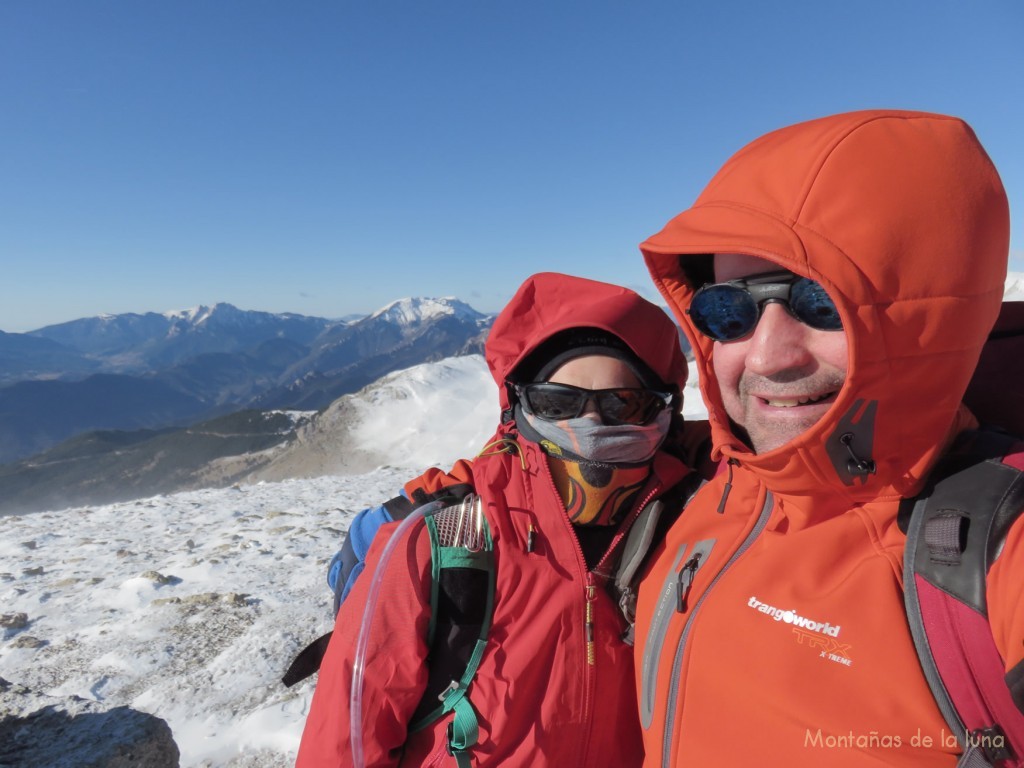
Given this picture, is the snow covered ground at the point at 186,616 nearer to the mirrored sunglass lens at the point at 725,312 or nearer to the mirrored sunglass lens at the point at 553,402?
the mirrored sunglass lens at the point at 553,402

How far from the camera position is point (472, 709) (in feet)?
6.57

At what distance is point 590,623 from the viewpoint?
2.14 meters

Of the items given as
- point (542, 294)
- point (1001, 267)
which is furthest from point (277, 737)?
point (1001, 267)

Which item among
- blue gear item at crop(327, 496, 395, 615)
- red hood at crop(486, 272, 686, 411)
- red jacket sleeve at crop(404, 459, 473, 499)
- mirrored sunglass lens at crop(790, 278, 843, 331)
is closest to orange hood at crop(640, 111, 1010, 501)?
mirrored sunglass lens at crop(790, 278, 843, 331)

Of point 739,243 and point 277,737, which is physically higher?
point 739,243

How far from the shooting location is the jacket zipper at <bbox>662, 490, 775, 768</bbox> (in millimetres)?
1766

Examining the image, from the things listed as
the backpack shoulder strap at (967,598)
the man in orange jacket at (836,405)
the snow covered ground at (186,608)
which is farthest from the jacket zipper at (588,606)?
the snow covered ground at (186,608)

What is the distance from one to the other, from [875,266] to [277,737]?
187 inches

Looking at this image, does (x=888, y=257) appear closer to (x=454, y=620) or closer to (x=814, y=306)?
(x=814, y=306)

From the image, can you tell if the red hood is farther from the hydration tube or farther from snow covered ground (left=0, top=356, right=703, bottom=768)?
snow covered ground (left=0, top=356, right=703, bottom=768)

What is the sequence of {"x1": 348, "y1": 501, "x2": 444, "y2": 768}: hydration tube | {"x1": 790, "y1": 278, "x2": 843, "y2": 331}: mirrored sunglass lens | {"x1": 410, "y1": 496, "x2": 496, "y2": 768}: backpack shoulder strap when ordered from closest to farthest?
{"x1": 790, "y1": 278, "x2": 843, "y2": 331}: mirrored sunglass lens < {"x1": 348, "y1": 501, "x2": 444, "y2": 768}: hydration tube < {"x1": 410, "y1": 496, "x2": 496, "y2": 768}: backpack shoulder strap

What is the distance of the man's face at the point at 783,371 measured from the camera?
1.47 metres

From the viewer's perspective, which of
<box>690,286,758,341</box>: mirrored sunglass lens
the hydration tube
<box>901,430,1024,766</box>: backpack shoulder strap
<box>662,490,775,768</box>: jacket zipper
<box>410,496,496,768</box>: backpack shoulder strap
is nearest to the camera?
<box>901,430,1024,766</box>: backpack shoulder strap

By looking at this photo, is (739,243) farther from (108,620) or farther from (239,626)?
(108,620)
